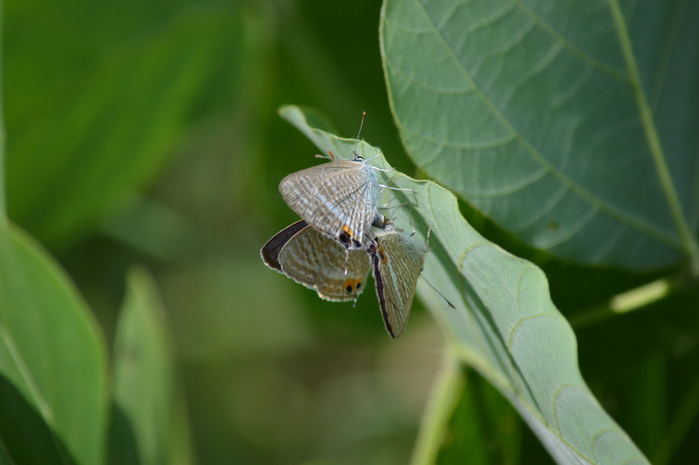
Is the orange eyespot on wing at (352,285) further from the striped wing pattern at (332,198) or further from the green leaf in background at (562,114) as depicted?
the green leaf in background at (562,114)

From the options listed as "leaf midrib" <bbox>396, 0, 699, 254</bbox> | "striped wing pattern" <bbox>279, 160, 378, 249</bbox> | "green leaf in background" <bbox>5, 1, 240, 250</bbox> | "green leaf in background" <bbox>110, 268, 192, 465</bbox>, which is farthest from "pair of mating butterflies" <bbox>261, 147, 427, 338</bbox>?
"green leaf in background" <bbox>5, 1, 240, 250</bbox>

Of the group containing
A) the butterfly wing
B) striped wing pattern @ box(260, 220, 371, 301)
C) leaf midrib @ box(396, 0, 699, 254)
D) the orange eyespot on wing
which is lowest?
leaf midrib @ box(396, 0, 699, 254)

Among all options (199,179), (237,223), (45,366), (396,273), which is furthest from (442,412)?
(199,179)

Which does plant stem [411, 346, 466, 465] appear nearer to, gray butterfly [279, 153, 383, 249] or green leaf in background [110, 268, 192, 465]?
gray butterfly [279, 153, 383, 249]

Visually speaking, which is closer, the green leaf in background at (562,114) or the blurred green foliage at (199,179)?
the green leaf in background at (562,114)

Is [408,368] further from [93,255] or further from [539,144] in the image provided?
[539,144]

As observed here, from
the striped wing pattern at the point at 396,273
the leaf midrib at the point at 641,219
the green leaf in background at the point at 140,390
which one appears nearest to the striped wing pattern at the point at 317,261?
the striped wing pattern at the point at 396,273

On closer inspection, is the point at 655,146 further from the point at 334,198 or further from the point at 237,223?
the point at 237,223

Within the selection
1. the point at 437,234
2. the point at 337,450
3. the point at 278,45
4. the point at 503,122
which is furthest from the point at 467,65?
the point at 337,450
